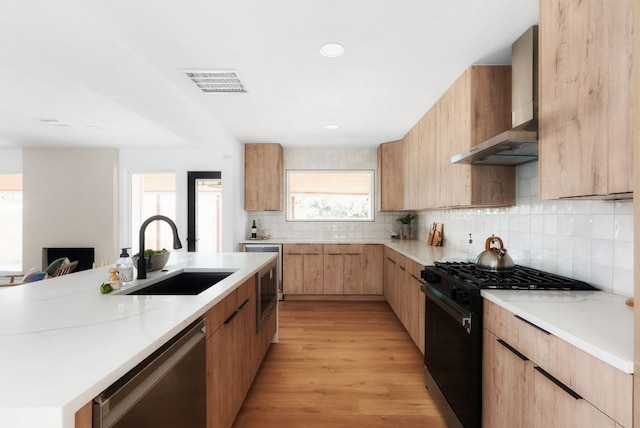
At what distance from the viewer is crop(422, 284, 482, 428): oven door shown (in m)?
1.69

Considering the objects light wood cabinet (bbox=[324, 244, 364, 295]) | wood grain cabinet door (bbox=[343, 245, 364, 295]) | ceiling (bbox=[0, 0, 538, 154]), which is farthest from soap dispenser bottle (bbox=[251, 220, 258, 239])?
ceiling (bbox=[0, 0, 538, 154])

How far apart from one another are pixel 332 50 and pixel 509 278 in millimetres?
1811

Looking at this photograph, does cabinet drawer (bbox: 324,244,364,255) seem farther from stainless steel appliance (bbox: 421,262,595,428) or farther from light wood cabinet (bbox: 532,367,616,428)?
light wood cabinet (bbox: 532,367,616,428)

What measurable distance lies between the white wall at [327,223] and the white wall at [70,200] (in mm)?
2322

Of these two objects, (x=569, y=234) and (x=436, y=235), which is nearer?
(x=569, y=234)

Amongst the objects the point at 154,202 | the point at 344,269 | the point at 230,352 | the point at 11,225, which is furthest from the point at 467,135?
the point at 11,225

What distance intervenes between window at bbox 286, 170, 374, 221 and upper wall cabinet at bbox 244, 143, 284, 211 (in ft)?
1.57

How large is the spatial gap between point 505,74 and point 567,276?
1464mm

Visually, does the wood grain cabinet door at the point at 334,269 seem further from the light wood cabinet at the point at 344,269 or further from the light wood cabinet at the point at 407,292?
the light wood cabinet at the point at 407,292

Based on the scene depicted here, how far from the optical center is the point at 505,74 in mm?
2416

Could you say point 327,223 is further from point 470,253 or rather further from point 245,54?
point 245,54

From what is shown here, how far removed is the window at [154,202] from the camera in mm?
5512

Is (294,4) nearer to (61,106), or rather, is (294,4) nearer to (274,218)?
(61,106)

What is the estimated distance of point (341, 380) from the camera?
2.53 m
